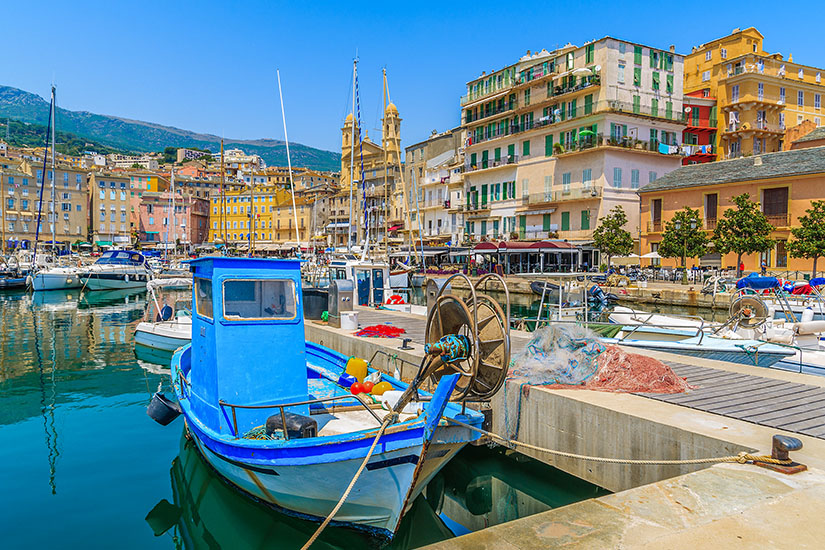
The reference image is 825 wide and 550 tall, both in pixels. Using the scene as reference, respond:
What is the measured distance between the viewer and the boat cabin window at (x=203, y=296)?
866 centimetres

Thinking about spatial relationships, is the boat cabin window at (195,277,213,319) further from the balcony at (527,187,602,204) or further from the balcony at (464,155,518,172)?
the balcony at (464,155,518,172)

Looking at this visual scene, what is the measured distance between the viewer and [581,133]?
4591 centimetres

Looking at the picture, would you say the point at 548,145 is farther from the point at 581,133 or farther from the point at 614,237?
the point at 614,237

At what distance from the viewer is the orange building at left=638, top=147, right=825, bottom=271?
36.2 m

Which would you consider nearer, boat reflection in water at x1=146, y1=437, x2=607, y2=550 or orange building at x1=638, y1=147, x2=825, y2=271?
boat reflection in water at x1=146, y1=437, x2=607, y2=550

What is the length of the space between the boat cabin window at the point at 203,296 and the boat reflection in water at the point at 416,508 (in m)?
2.83

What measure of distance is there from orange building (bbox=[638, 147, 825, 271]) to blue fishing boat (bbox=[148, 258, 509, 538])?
116 feet

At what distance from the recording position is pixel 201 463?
34.2 ft

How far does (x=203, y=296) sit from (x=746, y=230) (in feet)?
112

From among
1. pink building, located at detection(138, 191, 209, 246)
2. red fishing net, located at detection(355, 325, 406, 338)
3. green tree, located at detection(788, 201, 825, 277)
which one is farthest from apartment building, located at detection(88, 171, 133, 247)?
green tree, located at detection(788, 201, 825, 277)

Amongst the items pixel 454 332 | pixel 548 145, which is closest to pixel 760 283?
pixel 454 332

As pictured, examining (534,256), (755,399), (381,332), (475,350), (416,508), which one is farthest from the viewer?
(534,256)

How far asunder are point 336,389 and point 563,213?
41.9 meters

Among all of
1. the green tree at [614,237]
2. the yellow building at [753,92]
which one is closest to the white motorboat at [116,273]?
the green tree at [614,237]
